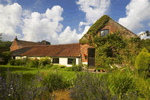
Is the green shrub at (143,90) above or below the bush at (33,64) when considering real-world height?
below

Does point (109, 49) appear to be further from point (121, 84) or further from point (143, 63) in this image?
point (121, 84)

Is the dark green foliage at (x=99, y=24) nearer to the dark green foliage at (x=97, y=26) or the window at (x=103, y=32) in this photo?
the dark green foliage at (x=97, y=26)

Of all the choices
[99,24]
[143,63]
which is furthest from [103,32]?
[143,63]

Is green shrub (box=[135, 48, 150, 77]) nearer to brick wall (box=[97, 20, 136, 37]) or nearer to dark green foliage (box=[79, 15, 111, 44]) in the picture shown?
brick wall (box=[97, 20, 136, 37])

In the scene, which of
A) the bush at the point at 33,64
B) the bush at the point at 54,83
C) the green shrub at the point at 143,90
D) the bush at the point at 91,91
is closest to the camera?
the bush at the point at 91,91

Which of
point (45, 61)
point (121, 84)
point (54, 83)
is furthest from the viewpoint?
point (45, 61)

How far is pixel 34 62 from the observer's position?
62.0 ft

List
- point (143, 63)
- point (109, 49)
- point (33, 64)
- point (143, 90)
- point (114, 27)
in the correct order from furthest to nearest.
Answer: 1. point (33, 64)
2. point (114, 27)
3. point (109, 49)
4. point (143, 63)
5. point (143, 90)

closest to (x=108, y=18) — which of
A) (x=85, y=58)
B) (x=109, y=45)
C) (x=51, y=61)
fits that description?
(x=109, y=45)

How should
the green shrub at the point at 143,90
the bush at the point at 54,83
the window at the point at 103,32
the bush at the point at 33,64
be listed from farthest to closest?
the bush at the point at 33,64, the window at the point at 103,32, the bush at the point at 54,83, the green shrub at the point at 143,90

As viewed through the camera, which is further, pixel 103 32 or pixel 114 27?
pixel 103 32

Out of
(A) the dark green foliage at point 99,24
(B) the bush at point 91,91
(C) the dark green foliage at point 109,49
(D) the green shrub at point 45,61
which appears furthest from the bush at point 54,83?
(D) the green shrub at point 45,61

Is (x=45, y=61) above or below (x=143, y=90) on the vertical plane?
above

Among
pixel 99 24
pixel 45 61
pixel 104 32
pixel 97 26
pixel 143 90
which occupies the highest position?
pixel 99 24
